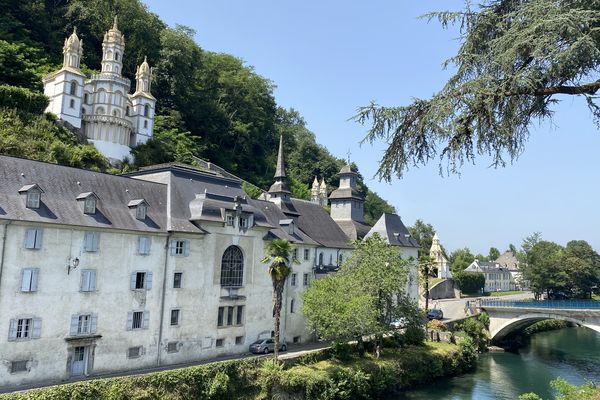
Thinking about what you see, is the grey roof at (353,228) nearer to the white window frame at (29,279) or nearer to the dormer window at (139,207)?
the dormer window at (139,207)

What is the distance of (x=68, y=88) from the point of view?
53406 mm

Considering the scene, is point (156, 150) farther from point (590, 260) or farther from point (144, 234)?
point (590, 260)

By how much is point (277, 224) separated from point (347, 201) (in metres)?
21.6

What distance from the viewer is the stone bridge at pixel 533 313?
52.4 m

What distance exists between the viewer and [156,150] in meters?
61.9

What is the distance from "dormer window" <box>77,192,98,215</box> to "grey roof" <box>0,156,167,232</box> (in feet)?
0.83

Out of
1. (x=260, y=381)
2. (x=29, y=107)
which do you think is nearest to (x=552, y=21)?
(x=260, y=381)

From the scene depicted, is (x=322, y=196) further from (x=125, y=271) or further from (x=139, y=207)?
(x=125, y=271)

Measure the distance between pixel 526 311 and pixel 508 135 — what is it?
179 feet

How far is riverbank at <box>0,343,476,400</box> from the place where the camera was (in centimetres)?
2480

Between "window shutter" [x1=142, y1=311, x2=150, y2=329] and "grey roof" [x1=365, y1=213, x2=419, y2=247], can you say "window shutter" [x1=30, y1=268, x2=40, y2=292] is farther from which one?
"grey roof" [x1=365, y1=213, x2=419, y2=247]

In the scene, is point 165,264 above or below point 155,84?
below

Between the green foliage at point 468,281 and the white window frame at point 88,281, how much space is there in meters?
74.2

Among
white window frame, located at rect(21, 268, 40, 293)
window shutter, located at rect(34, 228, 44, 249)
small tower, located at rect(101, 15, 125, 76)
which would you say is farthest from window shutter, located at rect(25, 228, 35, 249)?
small tower, located at rect(101, 15, 125, 76)
